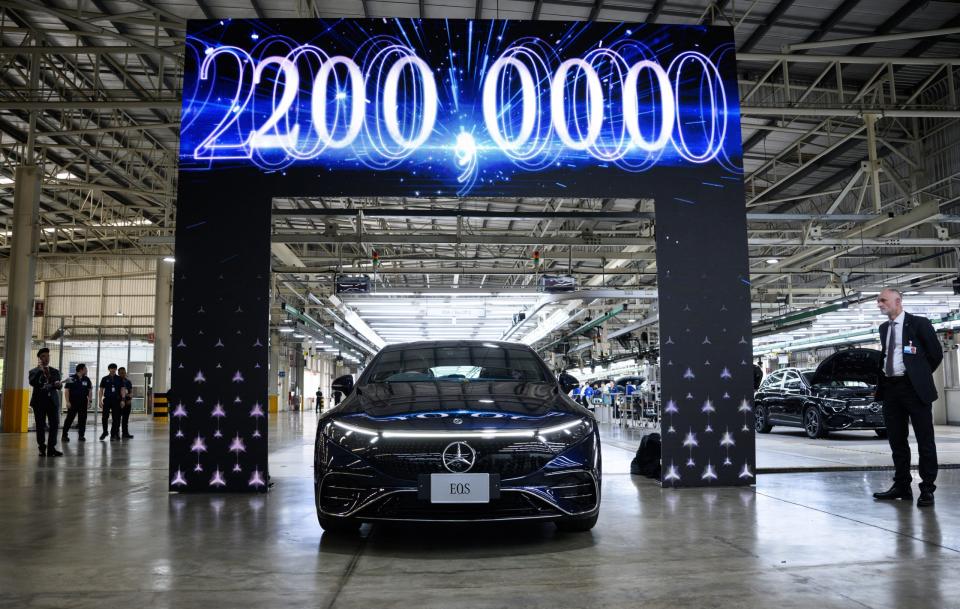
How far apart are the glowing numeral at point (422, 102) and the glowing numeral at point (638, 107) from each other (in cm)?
169

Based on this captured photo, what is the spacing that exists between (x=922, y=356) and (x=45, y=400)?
1102 cm

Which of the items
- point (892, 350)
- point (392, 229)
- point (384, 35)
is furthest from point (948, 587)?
point (392, 229)

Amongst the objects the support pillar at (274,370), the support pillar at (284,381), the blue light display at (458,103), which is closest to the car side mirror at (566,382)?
the blue light display at (458,103)

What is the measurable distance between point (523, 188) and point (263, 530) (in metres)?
3.50

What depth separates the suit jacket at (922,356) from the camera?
5285 millimetres

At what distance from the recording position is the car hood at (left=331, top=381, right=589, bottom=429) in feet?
13.4

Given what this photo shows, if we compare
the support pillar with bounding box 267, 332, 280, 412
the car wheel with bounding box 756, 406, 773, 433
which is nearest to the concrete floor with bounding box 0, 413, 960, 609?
the car wheel with bounding box 756, 406, 773, 433

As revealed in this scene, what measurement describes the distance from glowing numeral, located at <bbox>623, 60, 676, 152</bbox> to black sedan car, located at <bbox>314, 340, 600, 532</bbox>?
3.12 meters

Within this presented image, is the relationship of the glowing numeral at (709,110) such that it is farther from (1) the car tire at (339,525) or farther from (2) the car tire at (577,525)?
(1) the car tire at (339,525)

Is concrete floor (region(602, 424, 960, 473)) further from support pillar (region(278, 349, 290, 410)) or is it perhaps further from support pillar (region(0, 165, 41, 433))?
support pillar (region(278, 349, 290, 410))

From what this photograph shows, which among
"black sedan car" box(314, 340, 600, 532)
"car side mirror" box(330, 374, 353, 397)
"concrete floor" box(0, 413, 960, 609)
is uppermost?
"car side mirror" box(330, 374, 353, 397)

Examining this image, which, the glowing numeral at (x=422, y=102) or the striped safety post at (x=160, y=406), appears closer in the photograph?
the glowing numeral at (x=422, y=102)

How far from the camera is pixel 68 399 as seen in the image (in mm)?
14250

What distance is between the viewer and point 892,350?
5457 mm
